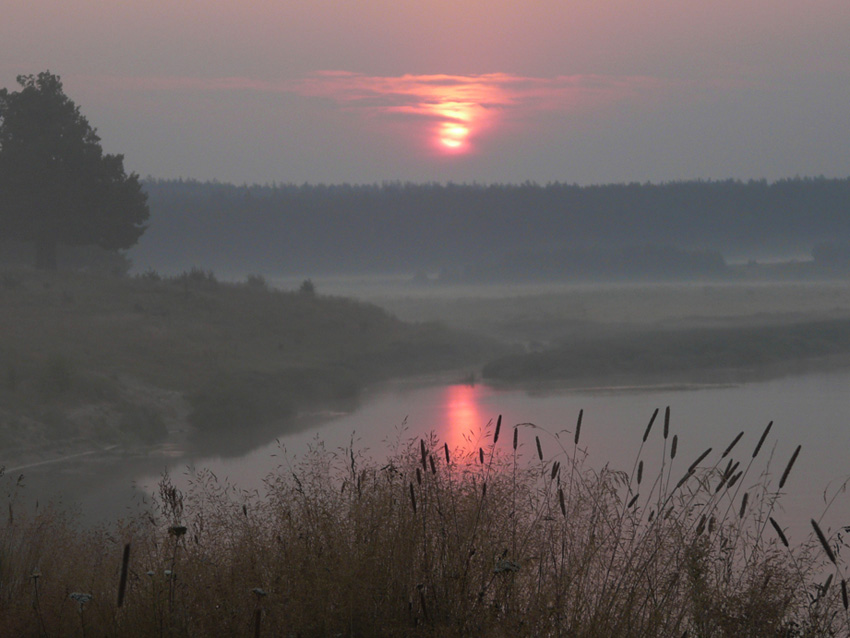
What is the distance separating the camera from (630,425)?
2662 cm

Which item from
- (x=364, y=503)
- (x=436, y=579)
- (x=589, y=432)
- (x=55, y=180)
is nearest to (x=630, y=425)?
(x=589, y=432)

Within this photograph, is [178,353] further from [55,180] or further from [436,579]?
[436,579]

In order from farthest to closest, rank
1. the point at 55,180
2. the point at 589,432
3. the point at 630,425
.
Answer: the point at 55,180 → the point at 630,425 → the point at 589,432

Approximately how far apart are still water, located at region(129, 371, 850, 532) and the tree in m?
16.4

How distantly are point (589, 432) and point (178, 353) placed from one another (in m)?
14.0

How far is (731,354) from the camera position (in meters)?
43.2

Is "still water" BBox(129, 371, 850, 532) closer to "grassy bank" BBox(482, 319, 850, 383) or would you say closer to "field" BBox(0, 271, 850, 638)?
"field" BBox(0, 271, 850, 638)

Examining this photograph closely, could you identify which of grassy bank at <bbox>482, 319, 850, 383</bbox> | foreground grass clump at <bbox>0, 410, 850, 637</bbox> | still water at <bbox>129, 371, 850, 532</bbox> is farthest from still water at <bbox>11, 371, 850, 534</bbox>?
foreground grass clump at <bbox>0, 410, 850, 637</bbox>

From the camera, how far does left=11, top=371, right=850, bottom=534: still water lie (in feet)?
61.3

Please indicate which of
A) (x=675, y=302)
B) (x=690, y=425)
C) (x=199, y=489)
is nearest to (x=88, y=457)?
(x=199, y=489)

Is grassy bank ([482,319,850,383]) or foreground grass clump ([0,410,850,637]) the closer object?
foreground grass clump ([0,410,850,637])

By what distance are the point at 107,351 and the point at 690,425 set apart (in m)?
17.3

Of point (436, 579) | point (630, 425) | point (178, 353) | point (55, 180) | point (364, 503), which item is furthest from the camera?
point (55, 180)

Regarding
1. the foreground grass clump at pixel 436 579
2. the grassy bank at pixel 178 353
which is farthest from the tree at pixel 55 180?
the foreground grass clump at pixel 436 579
